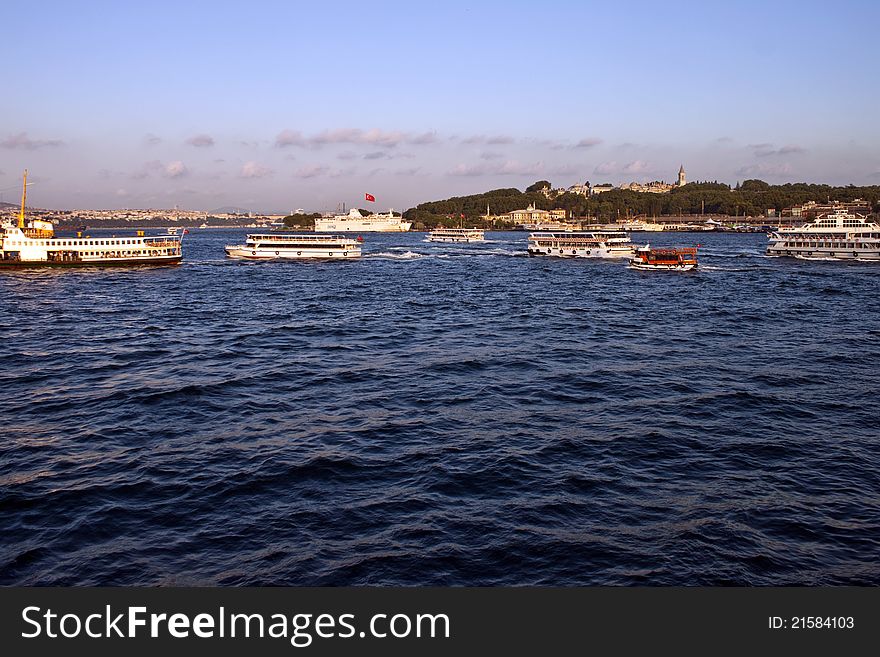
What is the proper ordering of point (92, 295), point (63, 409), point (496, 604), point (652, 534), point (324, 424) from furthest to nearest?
point (92, 295) → point (63, 409) → point (324, 424) → point (652, 534) → point (496, 604)

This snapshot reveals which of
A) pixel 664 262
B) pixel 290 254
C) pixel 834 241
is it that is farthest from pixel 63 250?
pixel 834 241

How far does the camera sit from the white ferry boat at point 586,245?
119812 mm

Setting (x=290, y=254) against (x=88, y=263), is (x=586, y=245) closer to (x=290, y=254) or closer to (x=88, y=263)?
(x=290, y=254)

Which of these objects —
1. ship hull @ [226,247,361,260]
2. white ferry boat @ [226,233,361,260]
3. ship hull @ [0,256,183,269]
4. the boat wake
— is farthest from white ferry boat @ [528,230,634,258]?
ship hull @ [0,256,183,269]

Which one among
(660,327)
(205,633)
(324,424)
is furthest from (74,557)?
(660,327)

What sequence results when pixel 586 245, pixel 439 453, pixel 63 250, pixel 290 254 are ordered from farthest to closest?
pixel 586 245 < pixel 290 254 < pixel 63 250 < pixel 439 453

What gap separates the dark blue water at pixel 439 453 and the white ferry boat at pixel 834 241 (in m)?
73.6

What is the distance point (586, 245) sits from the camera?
413 feet

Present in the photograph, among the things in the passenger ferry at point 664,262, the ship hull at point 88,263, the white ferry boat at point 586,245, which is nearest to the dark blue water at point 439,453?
the ship hull at point 88,263

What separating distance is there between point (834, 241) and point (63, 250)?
11586cm

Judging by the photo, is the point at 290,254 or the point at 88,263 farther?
the point at 290,254

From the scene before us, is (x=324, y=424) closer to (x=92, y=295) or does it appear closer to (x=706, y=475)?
(x=706, y=475)

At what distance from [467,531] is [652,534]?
4.15 m

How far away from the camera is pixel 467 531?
51.2ft
